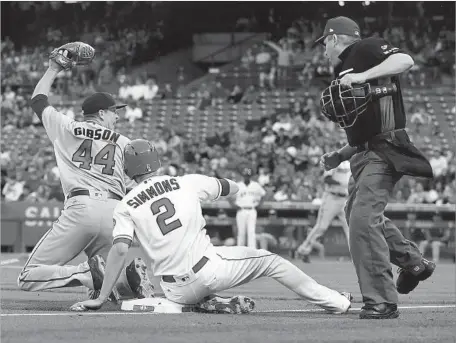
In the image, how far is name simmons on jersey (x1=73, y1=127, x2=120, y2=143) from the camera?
7566 mm

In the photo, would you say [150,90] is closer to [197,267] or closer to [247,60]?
[247,60]

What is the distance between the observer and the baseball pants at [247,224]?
18.8 metres

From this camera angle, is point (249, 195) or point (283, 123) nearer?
point (249, 195)

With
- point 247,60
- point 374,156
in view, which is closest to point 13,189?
point 247,60

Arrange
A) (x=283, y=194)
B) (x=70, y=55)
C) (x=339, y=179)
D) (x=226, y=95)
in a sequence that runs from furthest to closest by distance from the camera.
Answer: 1. (x=226, y=95)
2. (x=283, y=194)
3. (x=339, y=179)
4. (x=70, y=55)

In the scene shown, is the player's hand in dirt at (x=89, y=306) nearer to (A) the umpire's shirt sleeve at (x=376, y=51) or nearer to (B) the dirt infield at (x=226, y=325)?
(B) the dirt infield at (x=226, y=325)

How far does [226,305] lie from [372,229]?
46.5 inches

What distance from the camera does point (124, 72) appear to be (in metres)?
30.9

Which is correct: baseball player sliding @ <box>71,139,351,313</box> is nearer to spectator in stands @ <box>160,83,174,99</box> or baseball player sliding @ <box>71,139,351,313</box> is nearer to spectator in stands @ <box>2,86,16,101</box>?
spectator in stands @ <box>160,83,174,99</box>

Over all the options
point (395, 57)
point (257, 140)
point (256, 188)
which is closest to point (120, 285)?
point (395, 57)

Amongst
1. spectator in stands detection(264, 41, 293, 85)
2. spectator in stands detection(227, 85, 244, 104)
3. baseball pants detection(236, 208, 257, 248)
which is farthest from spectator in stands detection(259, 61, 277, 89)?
baseball pants detection(236, 208, 257, 248)

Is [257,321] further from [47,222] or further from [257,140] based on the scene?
[257,140]

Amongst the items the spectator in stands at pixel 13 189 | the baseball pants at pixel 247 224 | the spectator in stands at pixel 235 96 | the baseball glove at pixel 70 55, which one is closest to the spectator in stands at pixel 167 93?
the spectator in stands at pixel 235 96

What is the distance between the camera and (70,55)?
7.93 metres
